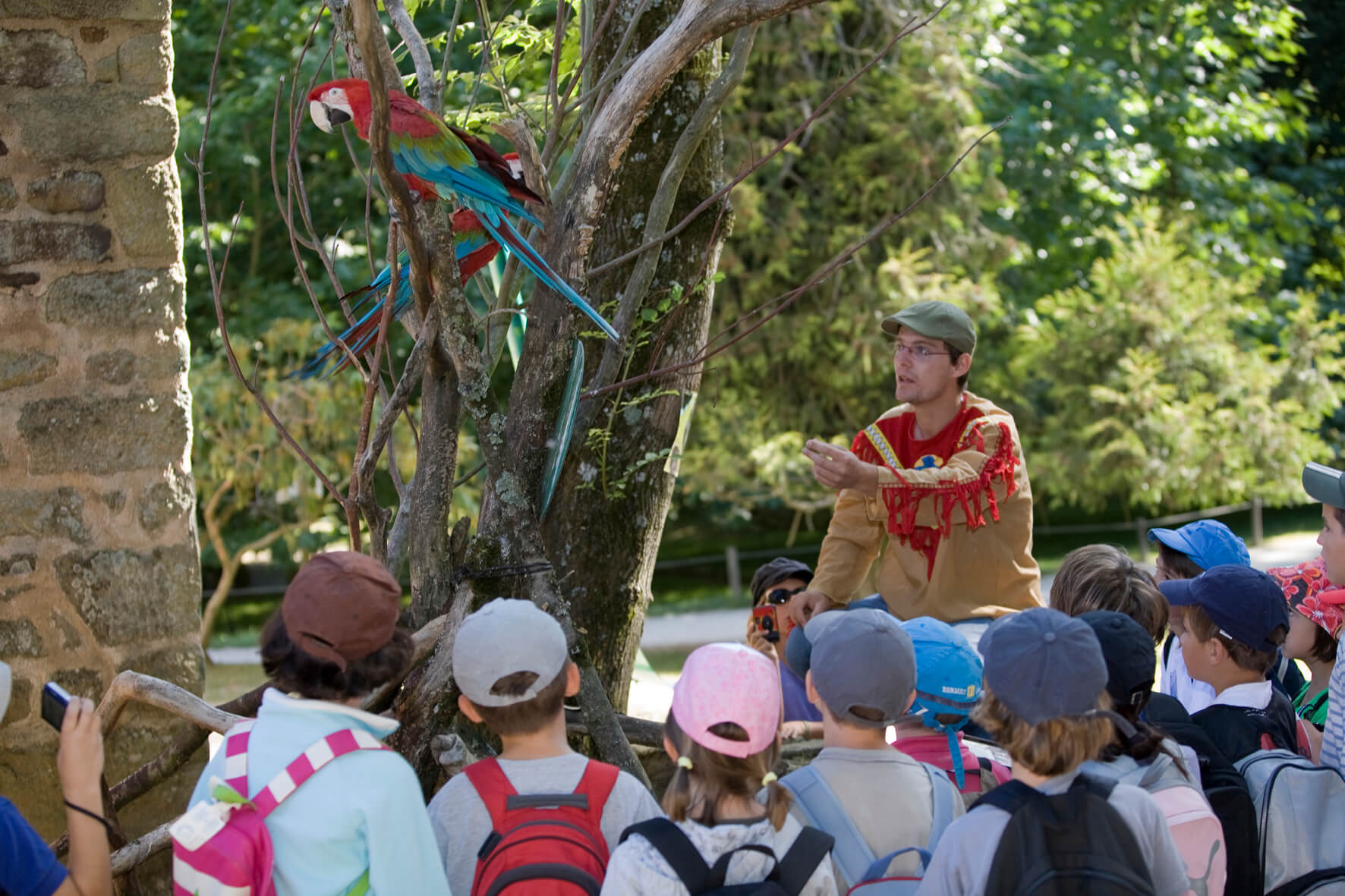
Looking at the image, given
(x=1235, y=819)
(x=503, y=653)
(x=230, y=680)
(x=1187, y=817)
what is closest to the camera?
(x=503, y=653)

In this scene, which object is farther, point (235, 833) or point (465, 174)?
point (465, 174)

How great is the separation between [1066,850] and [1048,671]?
9.1 inches

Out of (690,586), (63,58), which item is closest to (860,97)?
(690,586)

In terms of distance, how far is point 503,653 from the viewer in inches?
68.0

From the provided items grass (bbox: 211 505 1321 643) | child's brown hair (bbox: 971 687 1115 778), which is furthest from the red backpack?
grass (bbox: 211 505 1321 643)

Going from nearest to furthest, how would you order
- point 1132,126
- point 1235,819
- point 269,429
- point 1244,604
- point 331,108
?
point 1235,819
point 1244,604
point 331,108
point 269,429
point 1132,126

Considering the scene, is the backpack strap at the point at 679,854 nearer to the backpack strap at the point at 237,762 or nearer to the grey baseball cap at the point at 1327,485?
the backpack strap at the point at 237,762

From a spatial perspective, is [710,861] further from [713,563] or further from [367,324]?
[713,563]

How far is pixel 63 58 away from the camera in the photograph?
2.72 m

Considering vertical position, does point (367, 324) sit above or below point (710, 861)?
above

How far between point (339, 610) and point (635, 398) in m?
1.52

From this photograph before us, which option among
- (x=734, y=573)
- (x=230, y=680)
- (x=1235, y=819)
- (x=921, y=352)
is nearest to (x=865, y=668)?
(x=1235, y=819)

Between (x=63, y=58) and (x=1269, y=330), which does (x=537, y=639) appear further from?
(x=1269, y=330)

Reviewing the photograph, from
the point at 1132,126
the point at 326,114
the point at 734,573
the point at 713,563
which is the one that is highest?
the point at 1132,126
